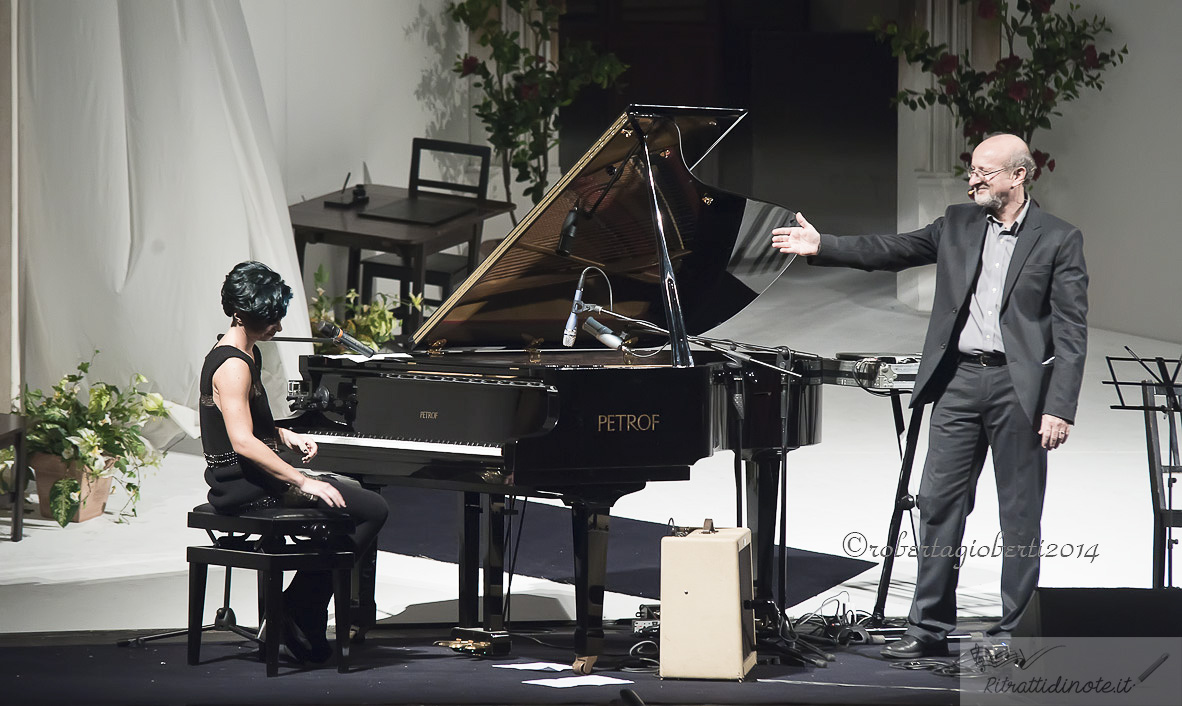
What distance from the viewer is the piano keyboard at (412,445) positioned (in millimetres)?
3869

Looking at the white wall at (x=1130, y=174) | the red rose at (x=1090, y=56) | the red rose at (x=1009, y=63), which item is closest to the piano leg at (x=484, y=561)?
the white wall at (x=1130, y=174)

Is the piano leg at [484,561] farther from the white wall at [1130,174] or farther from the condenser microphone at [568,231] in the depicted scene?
Result: the white wall at [1130,174]

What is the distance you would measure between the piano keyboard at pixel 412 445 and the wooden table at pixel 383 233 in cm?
364

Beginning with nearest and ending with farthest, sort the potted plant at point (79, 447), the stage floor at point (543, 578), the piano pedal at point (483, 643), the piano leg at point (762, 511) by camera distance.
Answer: the stage floor at point (543, 578)
the piano pedal at point (483, 643)
the piano leg at point (762, 511)
the potted plant at point (79, 447)

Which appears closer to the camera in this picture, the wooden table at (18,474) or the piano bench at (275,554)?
the piano bench at (275,554)

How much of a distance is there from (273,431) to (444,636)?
80 centimetres

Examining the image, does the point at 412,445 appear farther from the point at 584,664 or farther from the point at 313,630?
the point at 584,664

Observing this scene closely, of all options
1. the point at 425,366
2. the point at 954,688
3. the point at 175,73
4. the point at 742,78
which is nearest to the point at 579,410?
the point at 425,366

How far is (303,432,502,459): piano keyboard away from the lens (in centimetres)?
387

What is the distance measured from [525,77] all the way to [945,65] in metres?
2.68

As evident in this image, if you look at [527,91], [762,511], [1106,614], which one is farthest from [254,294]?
[527,91]

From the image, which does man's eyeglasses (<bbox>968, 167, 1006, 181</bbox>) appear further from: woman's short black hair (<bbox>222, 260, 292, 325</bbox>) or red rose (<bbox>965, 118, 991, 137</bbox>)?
red rose (<bbox>965, 118, 991, 137</bbox>)

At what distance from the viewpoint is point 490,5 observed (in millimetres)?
10008

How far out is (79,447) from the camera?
18.8 ft
